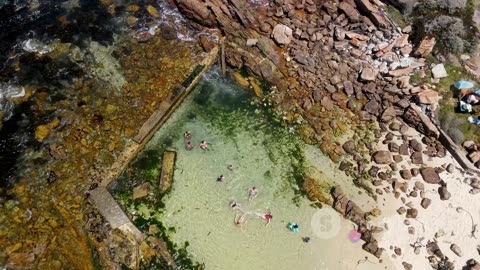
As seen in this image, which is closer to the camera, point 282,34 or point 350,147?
point 350,147

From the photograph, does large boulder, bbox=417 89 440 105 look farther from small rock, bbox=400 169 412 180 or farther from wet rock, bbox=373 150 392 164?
small rock, bbox=400 169 412 180

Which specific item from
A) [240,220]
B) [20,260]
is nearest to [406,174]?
[240,220]

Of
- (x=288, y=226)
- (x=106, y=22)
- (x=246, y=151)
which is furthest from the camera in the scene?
(x=106, y=22)

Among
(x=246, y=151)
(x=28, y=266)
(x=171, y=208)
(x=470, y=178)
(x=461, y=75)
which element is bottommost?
(x=28, y=266)

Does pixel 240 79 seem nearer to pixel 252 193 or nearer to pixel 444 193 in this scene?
pixel 252 193

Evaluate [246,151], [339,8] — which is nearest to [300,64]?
[339,8]

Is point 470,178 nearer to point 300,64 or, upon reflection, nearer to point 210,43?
point 300,64

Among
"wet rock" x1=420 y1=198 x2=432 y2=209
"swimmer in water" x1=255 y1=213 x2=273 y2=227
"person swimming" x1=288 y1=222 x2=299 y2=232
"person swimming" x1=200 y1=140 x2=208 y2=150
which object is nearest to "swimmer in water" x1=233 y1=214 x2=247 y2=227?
"swimmer in water" x1=255 y1=213 x2=273 y2=227
